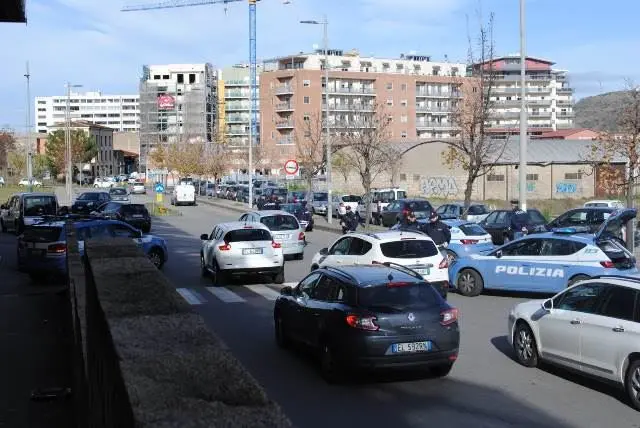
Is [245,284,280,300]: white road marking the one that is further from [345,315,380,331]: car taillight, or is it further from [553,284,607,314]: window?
[553,284,607,314]: window

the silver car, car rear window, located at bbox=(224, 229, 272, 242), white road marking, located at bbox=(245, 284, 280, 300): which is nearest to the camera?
white road marking, located at bbox=(245, 284, 280, 300)

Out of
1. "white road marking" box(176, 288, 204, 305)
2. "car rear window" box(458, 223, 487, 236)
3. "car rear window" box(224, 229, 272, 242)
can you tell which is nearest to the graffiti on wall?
"car rear window" box(458, 223, 487, 236)

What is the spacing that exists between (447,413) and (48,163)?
13283cm

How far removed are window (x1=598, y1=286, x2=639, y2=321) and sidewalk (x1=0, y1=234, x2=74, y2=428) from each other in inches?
250

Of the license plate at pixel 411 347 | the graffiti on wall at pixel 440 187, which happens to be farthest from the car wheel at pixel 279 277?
the graffiti on wall at pixel 440 187

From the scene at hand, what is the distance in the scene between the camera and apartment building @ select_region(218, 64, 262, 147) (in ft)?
480

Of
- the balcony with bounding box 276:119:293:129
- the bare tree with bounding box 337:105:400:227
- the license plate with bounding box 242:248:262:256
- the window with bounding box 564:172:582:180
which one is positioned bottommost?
the license plate with bounding box 242:248:262:256

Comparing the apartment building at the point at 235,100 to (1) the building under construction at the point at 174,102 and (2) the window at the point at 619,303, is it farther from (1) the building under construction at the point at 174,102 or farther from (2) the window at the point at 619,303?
(2) the window at the point at 619,303

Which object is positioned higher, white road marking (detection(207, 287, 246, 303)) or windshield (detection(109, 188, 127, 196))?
windshield (detection(109, 188, 127, 196))

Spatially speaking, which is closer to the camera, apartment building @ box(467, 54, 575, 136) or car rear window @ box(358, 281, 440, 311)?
car rear window @ box(358, 281, 440, 311)

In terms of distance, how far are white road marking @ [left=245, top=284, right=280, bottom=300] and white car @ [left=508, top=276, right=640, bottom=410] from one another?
8.08 metres

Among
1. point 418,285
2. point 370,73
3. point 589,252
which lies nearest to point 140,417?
point 418,285

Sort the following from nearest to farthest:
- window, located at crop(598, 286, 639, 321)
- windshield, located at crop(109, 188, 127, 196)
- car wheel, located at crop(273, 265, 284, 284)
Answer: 1. window, located at crop(598, 286, 639, 321)
2. car wheel, located at crop(273, 265, 284, 284)
3. windshield, located at crop(109, 188, 127, 196)

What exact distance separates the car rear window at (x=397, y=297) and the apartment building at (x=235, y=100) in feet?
421
